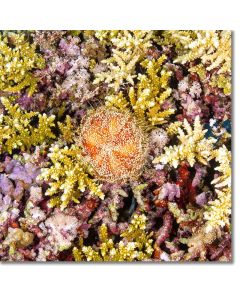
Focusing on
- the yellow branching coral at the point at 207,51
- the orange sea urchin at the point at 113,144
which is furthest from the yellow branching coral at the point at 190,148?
the yellow branching coral at the point at 207,51

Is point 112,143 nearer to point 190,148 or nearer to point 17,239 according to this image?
point 190,148

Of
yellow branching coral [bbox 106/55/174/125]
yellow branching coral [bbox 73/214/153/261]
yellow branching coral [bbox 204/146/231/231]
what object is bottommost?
yellow branching coral [bbox 73/214/153/261]

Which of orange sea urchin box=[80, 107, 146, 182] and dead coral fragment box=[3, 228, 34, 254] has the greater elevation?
orange sea urchin box=[80, 107, 146, 182]

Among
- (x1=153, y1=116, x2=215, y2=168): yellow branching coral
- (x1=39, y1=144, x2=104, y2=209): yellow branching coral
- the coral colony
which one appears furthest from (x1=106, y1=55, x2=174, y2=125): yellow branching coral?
(x1=39, y1=144, x2=104, y2=209): yellow branching coral

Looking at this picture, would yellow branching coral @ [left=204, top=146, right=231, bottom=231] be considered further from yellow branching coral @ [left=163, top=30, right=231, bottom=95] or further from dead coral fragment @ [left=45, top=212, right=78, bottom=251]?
dead coral fragment @ [left=45, top=212, right=78, bottom=251]

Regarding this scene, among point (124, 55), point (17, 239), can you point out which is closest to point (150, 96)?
point (124, 55)

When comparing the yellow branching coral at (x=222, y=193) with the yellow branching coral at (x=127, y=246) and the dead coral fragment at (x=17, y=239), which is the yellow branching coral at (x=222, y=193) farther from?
the dead coral fragment at (x=17, y=239)
